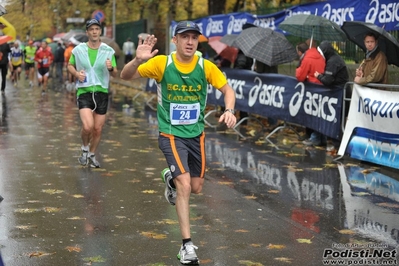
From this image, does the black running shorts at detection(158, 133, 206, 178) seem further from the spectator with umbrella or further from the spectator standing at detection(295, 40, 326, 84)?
the spectator standing at detection(295, 40, 326, 84)

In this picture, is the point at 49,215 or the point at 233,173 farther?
the point at 233,173

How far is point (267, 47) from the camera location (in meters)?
16.0

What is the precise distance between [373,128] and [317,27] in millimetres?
3762

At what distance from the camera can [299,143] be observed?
1484 centimetres

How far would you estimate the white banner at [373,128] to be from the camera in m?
11.4

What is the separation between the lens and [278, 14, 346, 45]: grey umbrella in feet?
48.9

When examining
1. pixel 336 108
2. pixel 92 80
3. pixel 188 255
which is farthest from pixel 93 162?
pixel 188 255

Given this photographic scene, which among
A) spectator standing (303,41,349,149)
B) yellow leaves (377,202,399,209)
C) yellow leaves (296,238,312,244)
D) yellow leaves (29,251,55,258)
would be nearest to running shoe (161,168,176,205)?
yellow leaves (296,238,312,244)

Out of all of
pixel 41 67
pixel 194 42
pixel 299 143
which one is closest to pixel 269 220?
pixel 194 42

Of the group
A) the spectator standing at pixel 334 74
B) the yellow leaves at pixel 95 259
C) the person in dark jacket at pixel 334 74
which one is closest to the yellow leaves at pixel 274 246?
the yellow leaves at pixel 95 259

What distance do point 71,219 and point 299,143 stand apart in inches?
294

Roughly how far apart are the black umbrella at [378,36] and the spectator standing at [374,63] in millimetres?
140

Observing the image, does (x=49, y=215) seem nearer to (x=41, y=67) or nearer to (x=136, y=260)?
(x=136, y=260)

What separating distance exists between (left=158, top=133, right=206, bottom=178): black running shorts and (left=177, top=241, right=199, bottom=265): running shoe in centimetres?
66
